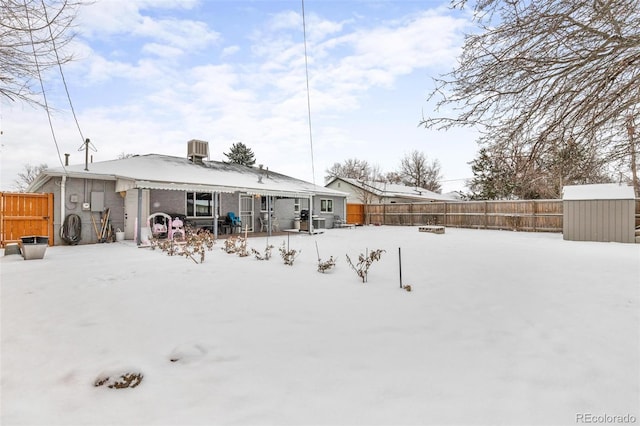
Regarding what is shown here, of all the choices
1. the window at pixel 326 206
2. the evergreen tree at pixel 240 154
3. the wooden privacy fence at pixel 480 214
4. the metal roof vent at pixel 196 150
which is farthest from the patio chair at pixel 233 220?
the evergreen tree at pixel 240 154

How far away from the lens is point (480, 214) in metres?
17.5

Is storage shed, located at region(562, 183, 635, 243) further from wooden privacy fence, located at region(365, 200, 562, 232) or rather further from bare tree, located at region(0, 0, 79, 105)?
bare tree, located at region(0, 0, 79, 105)

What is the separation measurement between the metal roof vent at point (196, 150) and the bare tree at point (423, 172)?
103ft

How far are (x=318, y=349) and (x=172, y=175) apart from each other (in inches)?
426

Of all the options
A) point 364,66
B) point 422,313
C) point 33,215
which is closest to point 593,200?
point 364,66

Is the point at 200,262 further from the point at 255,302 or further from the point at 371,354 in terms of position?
the point at 371,354

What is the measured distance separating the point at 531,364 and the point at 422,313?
1274 millimetres

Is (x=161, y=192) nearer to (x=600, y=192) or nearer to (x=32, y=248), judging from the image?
(x=32, y=248)

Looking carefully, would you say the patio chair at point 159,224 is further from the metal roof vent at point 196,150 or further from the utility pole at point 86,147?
the metal roof vent at point 196,150

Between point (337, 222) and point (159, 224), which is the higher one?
point (159, 224)

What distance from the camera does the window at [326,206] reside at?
61.7 feet

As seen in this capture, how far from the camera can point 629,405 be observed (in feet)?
6.59

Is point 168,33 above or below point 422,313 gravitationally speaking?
above

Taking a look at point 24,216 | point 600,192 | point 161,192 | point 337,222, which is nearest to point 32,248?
point 24,216
